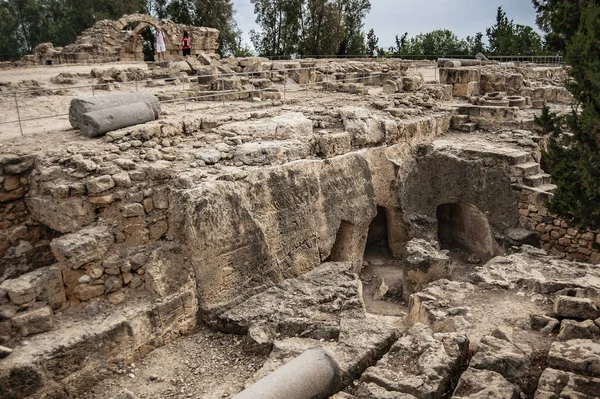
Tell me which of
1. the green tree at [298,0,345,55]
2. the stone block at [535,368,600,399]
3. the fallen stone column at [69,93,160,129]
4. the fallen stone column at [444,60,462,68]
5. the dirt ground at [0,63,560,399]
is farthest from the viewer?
the green tree at [298,0,345,55]

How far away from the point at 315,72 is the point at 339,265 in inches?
403

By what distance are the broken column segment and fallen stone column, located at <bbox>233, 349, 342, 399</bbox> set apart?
159 inches

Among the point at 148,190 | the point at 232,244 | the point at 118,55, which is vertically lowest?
the point at 232,244

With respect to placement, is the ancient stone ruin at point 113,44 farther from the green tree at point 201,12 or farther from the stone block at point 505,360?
the stone block at point 505,360

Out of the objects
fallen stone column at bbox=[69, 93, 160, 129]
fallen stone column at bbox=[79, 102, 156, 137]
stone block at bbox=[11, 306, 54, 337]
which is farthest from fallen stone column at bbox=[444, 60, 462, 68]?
stone block at bbox=[11, 306, 54, 337]

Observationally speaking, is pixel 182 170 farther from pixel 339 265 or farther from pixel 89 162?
pixel 339 265

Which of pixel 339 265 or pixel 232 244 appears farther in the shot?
pixel 339 265

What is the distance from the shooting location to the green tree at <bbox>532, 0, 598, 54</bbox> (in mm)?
5910

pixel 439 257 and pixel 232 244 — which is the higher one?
→ pixel 232 244

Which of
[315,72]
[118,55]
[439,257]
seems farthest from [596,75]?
[118,55]

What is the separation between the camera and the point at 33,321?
6.23 metres

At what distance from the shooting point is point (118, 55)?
19.3m

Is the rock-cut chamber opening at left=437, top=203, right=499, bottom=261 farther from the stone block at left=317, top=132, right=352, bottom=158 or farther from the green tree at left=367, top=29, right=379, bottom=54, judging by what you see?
the green tree at left=367, top=29, right=379, bottom=54

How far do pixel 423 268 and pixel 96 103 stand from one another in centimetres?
657
